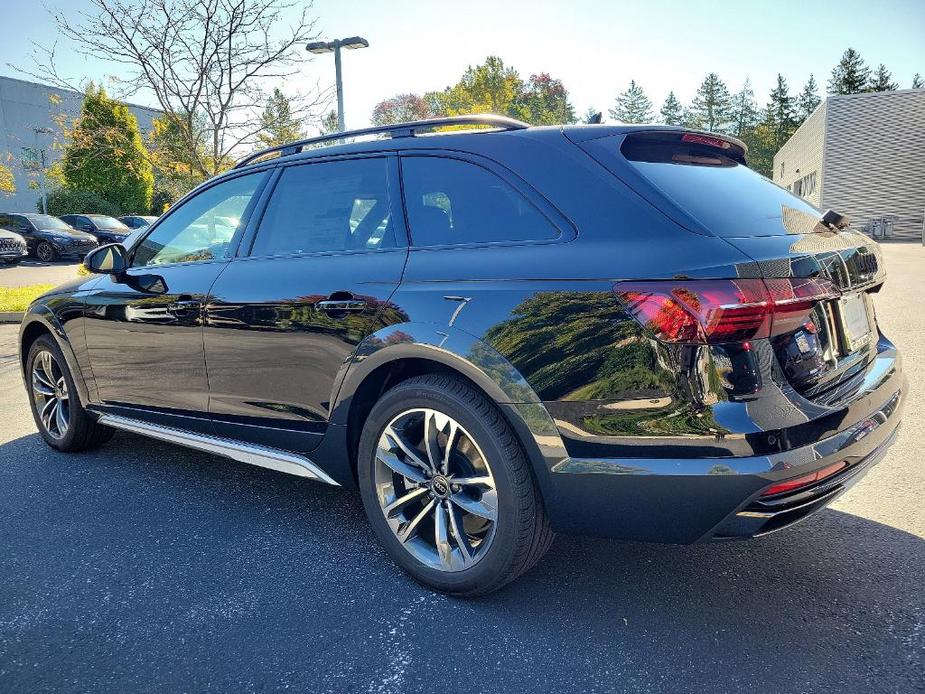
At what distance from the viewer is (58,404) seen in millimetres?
4496

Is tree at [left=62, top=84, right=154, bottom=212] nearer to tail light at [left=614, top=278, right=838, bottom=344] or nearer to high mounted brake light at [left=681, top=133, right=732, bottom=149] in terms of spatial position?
high mounted brake light at [left=681, top=133, right=732, bottom=149]

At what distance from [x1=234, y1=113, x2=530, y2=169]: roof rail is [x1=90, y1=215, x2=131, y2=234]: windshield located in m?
25.4

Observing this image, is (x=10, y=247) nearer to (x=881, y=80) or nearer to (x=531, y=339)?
(x=531, y=339)

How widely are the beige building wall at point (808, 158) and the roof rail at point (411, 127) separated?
29.8 m

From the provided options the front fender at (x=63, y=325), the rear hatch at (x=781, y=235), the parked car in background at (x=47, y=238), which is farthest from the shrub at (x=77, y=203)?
the rear hatch at (x=781, y=235)

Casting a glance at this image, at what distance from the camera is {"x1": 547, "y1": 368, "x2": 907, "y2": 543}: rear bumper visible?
2.03 meters

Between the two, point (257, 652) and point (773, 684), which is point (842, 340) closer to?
point (773, 684)

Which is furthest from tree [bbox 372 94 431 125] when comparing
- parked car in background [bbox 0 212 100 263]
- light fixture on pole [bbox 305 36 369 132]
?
light fixture on pole [bbox 305 36 369 132]

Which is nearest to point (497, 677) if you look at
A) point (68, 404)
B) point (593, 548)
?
point (593, 548)

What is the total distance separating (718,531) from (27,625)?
2419 mm

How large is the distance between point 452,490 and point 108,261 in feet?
8.37

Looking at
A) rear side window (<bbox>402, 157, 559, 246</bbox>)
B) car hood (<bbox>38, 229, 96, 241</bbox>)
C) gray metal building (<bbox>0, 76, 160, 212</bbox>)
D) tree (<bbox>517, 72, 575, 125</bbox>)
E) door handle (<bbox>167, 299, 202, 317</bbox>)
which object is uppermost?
tree (<bbox>517, 72, 575, 125</bbox>)

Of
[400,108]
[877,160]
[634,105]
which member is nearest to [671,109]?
[634,105]

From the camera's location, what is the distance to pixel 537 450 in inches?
89.7
